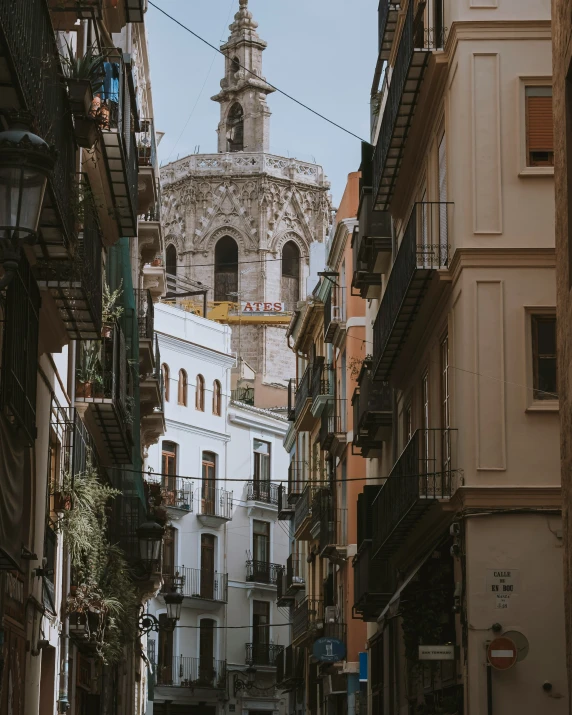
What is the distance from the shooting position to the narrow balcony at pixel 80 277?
49.6 ft

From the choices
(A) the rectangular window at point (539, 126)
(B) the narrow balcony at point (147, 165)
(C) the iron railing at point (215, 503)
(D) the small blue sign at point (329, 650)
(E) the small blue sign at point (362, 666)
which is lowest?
(E) the small blue sign at point (362, 666)

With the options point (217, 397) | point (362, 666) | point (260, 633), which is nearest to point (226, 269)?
point (217, 397)

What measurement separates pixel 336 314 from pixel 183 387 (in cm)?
2160

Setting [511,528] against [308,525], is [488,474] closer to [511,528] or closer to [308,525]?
[511,528]

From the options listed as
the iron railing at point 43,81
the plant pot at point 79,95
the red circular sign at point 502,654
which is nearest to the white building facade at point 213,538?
the red circular sign at point 502,654

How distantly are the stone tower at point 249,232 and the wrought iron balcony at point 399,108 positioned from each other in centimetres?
6326

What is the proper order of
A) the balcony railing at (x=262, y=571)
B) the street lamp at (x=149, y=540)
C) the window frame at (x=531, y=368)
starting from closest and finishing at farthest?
the window frame at (x=531, y=368) < the street lamp at (x=149, y=540) < the balcony railing at (x=262, y=571)

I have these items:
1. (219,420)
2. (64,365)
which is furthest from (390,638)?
(219,420)

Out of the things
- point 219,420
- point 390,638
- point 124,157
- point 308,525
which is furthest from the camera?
point 219,420

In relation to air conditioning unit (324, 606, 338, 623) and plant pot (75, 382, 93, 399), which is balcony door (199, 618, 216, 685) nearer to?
air conditioning unit (324, 606, 338, 623)

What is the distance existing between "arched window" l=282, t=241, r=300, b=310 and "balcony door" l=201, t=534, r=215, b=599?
33445 millimetres

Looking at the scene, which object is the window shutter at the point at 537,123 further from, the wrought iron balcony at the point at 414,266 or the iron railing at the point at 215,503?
the iron railing at the point at 215,503

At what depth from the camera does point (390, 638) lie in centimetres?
2662

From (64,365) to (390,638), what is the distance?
8089mm
